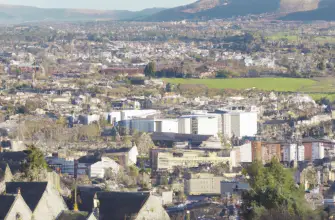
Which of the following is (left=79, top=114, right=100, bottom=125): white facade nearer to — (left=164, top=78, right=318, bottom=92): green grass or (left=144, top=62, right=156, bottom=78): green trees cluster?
(left=164, top=78, right=318, bottom=92): green grass

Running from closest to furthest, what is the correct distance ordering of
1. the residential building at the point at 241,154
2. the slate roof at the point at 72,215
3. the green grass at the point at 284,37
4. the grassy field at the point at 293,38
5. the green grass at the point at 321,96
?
the slate roof at the point at 72,215 → the residential building at the point at 241,154 → the green grass at the point at 321,96 → the grassy field at the point at 293,38 → the green grass at the point at 284,37

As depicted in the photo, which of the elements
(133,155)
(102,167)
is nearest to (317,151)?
(133,155)

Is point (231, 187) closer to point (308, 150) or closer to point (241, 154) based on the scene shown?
point (241, 154)

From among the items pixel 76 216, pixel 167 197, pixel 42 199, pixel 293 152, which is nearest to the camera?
pixel 76 216

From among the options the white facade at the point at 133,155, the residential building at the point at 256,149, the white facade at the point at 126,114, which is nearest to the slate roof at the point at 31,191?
the white facade at the point at 133,155

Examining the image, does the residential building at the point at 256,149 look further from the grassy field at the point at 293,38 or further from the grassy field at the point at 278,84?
the grassy field at the point at 293,38

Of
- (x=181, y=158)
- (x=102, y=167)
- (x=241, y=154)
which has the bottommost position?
(x=241, y=154)

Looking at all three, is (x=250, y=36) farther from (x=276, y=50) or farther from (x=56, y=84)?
(x=56, y=84)
